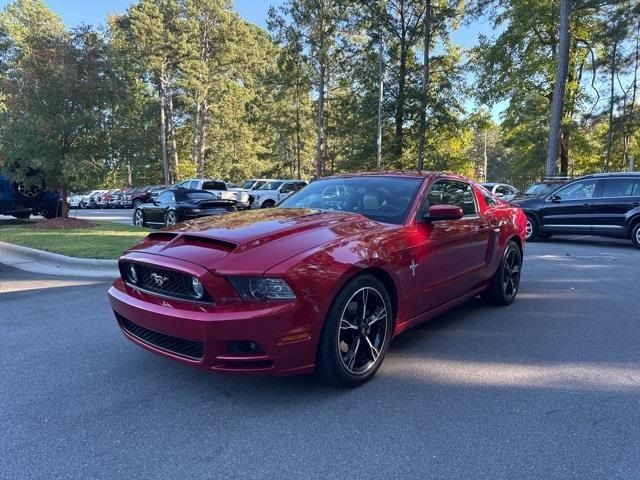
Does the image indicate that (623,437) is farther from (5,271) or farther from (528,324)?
(5,271)

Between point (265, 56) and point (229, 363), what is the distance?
4800 centimetres

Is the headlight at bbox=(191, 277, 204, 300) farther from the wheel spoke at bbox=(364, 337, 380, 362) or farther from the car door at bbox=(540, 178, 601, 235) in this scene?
the car door at bbox=(540, 178, 601, 235)

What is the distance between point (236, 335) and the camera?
114 inches

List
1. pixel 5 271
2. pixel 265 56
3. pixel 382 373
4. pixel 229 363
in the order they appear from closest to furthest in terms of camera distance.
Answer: pixel 229 363
pixel 382 373
pixel 5 271
pixel 265 56

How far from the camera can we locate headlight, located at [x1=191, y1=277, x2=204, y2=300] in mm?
3039

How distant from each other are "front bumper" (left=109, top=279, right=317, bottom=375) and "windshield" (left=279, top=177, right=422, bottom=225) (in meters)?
1.47

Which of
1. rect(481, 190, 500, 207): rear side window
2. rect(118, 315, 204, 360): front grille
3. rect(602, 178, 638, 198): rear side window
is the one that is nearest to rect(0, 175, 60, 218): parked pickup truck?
rect(118, 315, 204, 360): front grille

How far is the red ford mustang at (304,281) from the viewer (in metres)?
2.96

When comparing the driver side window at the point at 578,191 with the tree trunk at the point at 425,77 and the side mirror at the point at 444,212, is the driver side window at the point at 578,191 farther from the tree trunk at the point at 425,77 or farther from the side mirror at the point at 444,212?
the tree trunk at the point at 425,77

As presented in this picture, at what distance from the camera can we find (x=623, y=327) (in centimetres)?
491

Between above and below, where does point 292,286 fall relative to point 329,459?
above

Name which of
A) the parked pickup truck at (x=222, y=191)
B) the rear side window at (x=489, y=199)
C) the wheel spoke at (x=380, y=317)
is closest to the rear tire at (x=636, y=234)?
the rear side window at (x=489, y=199)

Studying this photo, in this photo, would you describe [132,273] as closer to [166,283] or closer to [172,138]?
[166,283]

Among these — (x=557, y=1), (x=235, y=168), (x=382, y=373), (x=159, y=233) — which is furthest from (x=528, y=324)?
(x=235, y=168)
